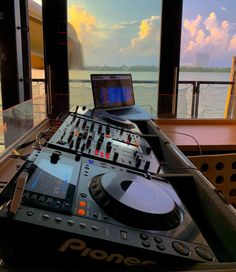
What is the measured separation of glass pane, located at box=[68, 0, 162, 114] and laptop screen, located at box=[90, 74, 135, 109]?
1.13m

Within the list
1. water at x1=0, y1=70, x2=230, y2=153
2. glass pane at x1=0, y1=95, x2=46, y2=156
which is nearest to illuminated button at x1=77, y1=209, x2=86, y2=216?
glass pane at x1=0, y1=95, x2=46, y2=156

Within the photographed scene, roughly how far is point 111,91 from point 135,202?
1604 mm

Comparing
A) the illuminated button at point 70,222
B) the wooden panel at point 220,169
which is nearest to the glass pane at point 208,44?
the wooden panel at point 220,169

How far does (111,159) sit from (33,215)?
0.50 meters

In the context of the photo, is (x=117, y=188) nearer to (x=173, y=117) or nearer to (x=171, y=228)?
(x=171, y=228)

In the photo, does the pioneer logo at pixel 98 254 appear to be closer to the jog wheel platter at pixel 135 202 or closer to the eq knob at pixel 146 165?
the jog wheel platter at pixel 135 202

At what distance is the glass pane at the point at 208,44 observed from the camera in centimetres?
355

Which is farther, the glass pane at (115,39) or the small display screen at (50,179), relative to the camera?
the glass pane at (115,39)

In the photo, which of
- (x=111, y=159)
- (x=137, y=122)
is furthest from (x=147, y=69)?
(x=111, y=159)

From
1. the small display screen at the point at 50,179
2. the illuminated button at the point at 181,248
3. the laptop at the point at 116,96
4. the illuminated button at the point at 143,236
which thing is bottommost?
the illuminated button at the point at 181,248

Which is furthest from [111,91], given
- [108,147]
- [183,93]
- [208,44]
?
[208,44]

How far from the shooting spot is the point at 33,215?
0.53 m

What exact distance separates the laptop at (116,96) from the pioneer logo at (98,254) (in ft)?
4.92

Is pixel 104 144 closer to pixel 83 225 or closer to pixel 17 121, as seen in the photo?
pixel 83 225
